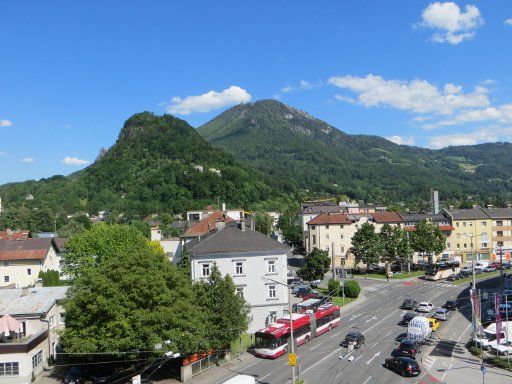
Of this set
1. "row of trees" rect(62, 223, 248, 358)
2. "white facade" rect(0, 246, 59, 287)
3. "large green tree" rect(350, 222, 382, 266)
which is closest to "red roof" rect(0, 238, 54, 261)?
"white facade" rect(0, 246, 59, 287)

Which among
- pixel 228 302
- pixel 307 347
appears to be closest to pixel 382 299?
pixel 307 347

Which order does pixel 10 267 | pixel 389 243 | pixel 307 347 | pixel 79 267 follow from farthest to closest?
pixel 389 243
pixel 10 267
pixel 79 267
pixel 307 347

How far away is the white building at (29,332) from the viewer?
123 feet

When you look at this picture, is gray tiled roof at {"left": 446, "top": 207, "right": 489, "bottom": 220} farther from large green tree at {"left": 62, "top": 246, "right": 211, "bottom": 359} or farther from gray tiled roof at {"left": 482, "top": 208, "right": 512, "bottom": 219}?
large green tree at {"left": 62, "top": 246, "right": 211, "bottom": 359}

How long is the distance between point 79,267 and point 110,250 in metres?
4.39

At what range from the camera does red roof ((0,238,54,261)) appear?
7650cm

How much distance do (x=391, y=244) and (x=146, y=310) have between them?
190ft

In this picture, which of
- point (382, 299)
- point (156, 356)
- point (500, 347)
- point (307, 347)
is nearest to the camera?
point (156, 356)

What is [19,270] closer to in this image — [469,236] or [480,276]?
[480,276]

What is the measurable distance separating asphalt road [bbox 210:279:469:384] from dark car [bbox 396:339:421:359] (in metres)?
0.81

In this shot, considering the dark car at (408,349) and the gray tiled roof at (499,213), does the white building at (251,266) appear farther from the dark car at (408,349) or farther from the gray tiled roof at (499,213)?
the gray tiled roof at (499,213)

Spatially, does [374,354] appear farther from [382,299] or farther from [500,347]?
[382,299]

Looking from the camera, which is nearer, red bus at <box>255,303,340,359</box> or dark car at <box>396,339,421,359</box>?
dark car at <box>396,339,421,359</box>

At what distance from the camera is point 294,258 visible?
109750 millimetres
